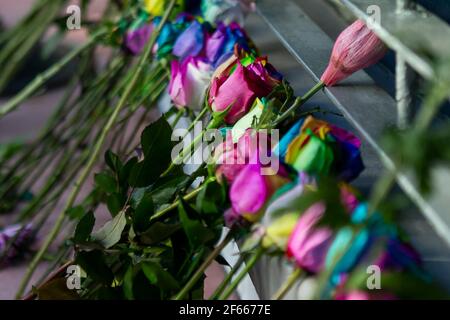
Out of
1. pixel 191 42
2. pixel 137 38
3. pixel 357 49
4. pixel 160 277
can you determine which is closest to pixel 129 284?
pixel 160 277

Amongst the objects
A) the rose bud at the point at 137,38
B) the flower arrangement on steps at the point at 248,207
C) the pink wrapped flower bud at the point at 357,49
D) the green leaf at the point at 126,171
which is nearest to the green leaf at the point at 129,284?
the flower arrangement on steps at the point at 248,207

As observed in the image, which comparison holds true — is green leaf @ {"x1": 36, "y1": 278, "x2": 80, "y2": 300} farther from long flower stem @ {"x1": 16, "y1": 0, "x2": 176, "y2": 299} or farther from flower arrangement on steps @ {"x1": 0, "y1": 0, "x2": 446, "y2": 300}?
long flower stem @ {"x1": 16, "y1": 0, "x2": 176, "y2": 299}

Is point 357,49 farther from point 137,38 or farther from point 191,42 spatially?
point 137,38

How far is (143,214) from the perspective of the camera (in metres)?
0.51

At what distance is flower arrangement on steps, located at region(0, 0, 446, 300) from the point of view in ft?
1.16

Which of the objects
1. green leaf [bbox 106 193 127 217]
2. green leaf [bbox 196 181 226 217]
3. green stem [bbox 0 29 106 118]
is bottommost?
green leaf [bbox 106 193 127 217]

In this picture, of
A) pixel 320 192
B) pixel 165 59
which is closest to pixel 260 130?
pixel 320 192

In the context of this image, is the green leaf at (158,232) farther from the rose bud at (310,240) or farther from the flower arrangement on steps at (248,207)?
the rose bud at (310,240)

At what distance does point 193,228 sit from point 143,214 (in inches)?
2.9

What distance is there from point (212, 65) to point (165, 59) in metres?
0.11

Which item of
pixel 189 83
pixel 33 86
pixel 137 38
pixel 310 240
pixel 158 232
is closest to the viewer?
pixel 310 240

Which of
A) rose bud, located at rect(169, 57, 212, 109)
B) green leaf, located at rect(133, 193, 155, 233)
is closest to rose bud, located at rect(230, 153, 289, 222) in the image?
green leaf, located at rect(133, 193, 155, 233)

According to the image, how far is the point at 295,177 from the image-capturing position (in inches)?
16.9

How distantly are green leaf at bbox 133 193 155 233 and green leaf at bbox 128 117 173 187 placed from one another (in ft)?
0.10
